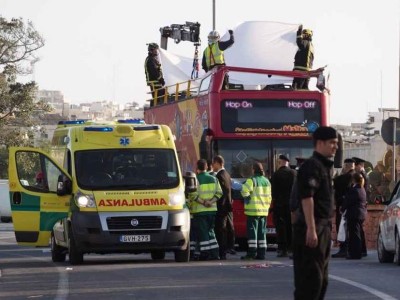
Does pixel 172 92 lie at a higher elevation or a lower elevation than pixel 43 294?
higher

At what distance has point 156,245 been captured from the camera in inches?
973

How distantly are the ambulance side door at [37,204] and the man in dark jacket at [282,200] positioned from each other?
349cm

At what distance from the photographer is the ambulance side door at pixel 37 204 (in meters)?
25.5

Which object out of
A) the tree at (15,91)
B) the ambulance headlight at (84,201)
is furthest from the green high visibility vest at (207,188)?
the tree at (15,91)

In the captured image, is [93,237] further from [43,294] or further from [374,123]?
[374,123]

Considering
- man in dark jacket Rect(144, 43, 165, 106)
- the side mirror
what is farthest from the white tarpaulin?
the side mirror

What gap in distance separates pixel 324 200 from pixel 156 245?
1179cm

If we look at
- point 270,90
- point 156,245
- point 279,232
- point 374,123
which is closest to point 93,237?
point 156,245

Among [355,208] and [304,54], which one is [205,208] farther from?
[304,54]

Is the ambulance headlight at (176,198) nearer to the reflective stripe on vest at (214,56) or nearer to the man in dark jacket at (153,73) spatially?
the reflective stripe on vest at (214,56)

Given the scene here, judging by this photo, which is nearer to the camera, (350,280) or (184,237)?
(350,280)

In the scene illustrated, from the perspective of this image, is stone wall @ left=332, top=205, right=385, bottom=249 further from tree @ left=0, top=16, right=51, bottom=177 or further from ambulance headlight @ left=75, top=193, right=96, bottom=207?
tree @ left=0, top=16, right=51, bottom=177

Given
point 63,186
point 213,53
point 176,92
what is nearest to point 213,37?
point 213,53

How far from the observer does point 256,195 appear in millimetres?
25562
